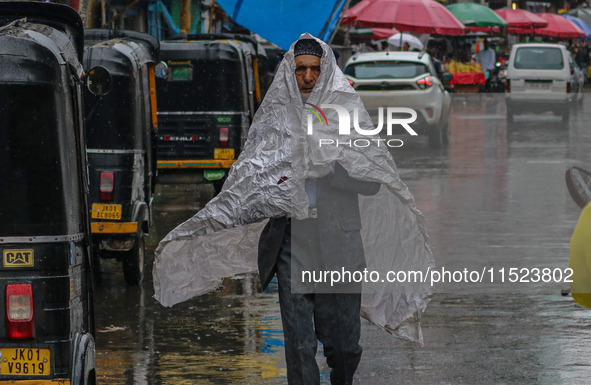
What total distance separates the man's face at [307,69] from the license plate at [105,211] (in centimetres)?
446

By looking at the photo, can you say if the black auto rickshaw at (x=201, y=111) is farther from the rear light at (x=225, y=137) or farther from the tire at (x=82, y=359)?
the tire at (x=82, y=359)

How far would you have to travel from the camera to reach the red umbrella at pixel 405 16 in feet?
114

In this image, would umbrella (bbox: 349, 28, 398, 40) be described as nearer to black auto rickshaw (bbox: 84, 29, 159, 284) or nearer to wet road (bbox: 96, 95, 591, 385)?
wet road (bbox: 96, 95, 591, 385)

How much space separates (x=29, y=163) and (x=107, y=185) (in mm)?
5046

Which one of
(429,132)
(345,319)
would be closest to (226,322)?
(345,319)

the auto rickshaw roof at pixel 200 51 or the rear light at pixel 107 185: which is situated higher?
the auto rickshaw roof at pixel 200 51

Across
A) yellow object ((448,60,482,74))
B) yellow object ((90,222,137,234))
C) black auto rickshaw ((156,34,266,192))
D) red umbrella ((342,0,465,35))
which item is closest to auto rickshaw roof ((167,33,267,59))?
black auto rickshaw ((156,34,266,192))

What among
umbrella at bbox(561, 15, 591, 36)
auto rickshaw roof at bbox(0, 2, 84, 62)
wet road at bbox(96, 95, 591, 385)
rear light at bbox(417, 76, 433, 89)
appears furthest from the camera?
umbrella at bbox(561, 15, 591, 36)

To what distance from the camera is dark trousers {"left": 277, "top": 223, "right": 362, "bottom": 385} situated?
18.3 ft

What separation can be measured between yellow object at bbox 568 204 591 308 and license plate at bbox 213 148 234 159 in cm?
1076

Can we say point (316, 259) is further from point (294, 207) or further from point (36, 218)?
point (36, 218)

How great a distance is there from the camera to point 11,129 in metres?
4.80

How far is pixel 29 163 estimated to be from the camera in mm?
4828

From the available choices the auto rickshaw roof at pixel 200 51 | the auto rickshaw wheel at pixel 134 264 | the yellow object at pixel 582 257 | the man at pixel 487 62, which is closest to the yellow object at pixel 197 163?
the auto rickshaw roof at pixel 200 51
